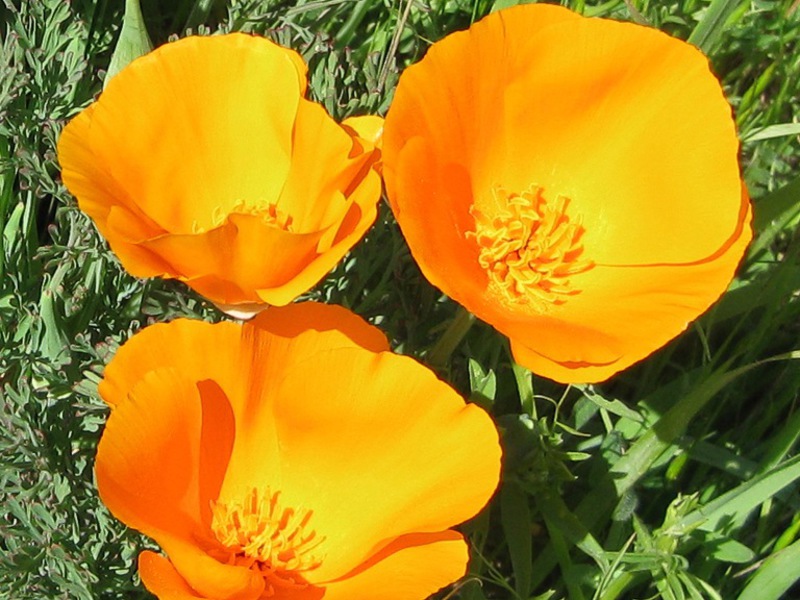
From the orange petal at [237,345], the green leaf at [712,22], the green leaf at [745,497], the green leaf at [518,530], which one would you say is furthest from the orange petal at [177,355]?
the green leaf at [712,22]

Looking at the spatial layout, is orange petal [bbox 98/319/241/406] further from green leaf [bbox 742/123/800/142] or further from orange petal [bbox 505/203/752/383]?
green leaf [bbox 742/123/800/142]

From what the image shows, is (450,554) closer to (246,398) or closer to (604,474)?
(246,398)

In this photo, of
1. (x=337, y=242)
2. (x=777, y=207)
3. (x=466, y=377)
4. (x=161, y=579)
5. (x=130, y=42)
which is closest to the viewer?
(x=161, y=579)

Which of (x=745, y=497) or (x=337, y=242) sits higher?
(x=337, y=242)

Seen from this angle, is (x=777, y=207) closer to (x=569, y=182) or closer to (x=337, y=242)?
(x=569, y=182)

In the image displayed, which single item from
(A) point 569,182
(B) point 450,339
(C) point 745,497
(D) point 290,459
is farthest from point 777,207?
(D) point 290,459

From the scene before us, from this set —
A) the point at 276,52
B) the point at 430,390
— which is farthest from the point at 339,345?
the point at 276,52

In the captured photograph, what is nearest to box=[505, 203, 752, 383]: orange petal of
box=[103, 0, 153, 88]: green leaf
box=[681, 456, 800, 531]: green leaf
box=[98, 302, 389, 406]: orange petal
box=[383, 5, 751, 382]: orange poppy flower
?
box=[383, 5, 751, 382]: orange poppy flower
